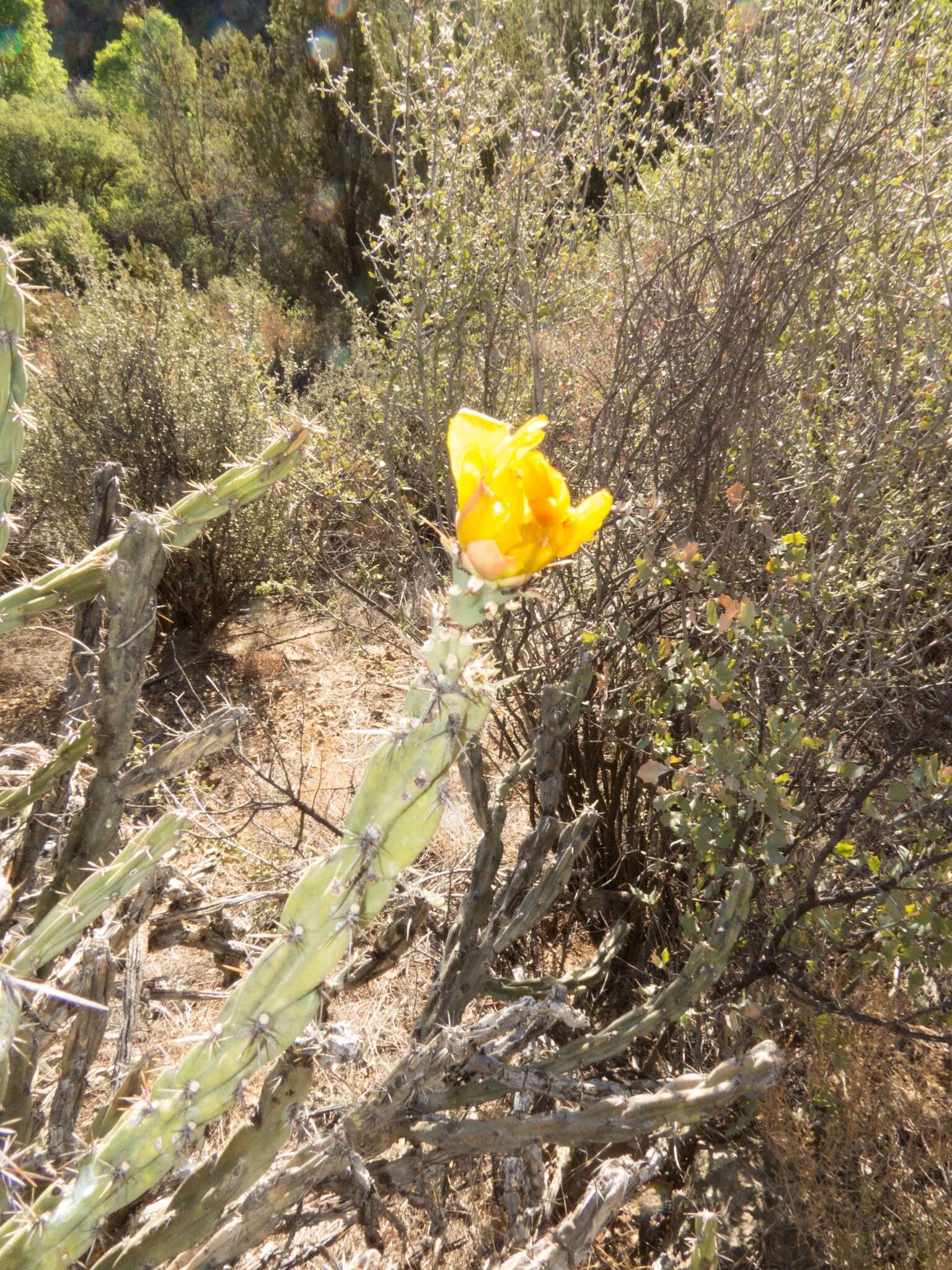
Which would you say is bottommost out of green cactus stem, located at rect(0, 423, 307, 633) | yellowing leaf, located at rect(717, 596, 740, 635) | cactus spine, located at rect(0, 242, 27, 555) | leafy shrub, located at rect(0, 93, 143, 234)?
yellowing leaf, located at rect(717, 596, 740, 635)

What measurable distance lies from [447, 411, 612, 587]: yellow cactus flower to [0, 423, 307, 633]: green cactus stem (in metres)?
1.18

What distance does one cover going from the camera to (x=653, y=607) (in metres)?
2.91

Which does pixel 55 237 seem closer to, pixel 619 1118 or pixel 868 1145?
pixel 619 1118

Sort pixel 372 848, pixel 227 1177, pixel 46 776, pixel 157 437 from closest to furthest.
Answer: pixel 372 848 → pixel 227 1177 → pixel 46 776 → pixel 157 437

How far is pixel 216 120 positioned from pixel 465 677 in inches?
640

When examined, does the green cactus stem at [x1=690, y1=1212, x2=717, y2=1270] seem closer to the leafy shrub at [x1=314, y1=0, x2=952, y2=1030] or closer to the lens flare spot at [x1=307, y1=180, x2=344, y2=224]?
the leafy shrub at [x1=314, y1=0, x2=952, y2=1030]

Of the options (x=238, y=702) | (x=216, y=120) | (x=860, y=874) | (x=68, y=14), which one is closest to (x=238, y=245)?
(x=216, y=120)

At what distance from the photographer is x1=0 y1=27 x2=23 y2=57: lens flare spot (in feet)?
77.4

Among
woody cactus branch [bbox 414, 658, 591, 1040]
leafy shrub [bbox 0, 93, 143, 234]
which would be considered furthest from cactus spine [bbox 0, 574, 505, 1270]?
leafy shrub [bbox 0, 93, 143, 234]

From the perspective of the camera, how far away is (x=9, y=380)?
173cm

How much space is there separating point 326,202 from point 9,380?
11.4 m

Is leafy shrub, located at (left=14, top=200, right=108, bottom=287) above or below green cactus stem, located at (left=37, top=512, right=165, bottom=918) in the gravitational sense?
above

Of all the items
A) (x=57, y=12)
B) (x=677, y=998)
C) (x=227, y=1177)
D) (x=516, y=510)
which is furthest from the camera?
(x=57, y=12)

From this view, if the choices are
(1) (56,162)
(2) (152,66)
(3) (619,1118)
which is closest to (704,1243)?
(3) (619,1118)
